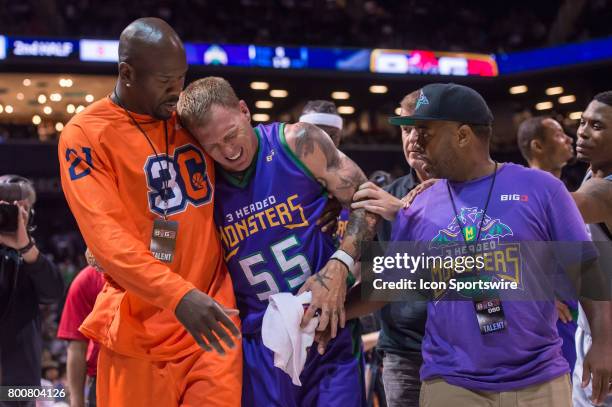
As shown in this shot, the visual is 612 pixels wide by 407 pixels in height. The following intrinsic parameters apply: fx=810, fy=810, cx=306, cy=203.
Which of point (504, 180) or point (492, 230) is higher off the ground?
point (504, 180)

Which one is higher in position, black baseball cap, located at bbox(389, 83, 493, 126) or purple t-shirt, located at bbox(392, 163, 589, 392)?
black baseball cap, located at bbox(389, 83, 493, 126)

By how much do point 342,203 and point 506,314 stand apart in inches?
35.1

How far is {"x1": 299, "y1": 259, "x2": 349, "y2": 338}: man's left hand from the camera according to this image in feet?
10.2

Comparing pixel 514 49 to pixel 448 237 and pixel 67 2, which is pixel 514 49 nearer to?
pixel 67 2

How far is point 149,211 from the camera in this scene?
3.12 m

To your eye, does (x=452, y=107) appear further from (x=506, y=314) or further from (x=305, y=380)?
(x=305, y=380)

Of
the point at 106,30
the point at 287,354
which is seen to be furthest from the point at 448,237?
the point at 106,30

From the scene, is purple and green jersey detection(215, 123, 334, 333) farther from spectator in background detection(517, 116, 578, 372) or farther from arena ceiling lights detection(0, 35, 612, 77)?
arena ceiling lights detection(0, 35, 612, 77)

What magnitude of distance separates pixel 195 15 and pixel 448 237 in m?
19.0

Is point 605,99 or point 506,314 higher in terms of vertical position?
point 605,99

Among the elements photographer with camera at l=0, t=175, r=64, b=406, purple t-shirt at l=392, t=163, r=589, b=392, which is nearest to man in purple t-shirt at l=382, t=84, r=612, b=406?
purple t-shirt at l=392, t=163, r=589, b=392

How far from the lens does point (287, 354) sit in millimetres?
3117

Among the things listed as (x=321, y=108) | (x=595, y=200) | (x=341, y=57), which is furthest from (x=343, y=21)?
(x=595, y=200)

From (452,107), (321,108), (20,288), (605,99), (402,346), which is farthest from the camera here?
(321,108)
